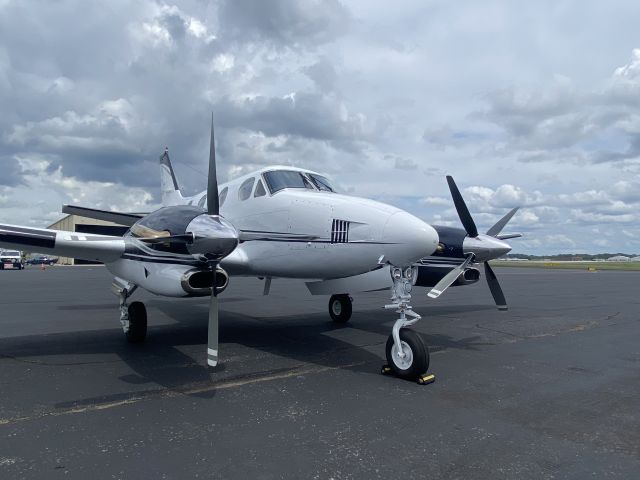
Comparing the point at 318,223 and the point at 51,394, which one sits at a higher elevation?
the point at 318,223

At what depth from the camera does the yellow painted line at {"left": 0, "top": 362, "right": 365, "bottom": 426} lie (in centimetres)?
483

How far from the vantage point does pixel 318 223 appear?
7316 millimetres

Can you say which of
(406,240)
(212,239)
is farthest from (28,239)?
(406,240)

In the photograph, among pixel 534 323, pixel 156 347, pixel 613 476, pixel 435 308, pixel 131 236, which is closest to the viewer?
pixel 613 476

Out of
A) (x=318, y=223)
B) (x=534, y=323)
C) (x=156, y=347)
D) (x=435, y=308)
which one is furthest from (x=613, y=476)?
(x=435, y=308)

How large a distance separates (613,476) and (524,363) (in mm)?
4053

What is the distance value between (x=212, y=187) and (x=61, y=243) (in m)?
2.64

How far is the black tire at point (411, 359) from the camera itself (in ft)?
20.5

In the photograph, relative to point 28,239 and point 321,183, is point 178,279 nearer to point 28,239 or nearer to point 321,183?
point 28,239

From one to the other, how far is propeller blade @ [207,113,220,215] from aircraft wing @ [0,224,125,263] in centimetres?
191

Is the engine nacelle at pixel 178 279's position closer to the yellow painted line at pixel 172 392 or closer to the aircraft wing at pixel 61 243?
the aircraft wing at pixel 61 243

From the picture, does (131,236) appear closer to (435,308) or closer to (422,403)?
(422,403)

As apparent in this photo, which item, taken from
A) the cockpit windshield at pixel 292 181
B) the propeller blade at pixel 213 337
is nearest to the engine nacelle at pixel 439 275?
the cockpit windshield at pixel 292 181

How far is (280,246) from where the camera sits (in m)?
7.99
